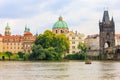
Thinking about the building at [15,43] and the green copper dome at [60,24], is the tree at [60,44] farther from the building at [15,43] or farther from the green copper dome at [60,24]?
the building at [15,43]

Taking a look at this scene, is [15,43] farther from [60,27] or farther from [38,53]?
[38,53]

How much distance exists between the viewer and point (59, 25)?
612ft

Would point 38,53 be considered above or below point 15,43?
below

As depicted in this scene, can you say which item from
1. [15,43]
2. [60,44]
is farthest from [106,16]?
[15,43]

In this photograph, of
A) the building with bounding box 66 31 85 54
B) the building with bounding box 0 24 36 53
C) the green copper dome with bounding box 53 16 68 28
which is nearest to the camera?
the building with bounding box 66 31 85 54

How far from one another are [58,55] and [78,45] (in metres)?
40.0

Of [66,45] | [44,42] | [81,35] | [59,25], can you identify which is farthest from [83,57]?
[59,25]

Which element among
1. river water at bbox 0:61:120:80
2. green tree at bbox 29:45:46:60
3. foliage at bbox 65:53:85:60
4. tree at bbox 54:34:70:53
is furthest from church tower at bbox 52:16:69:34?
river water at bbox 0:61:120:80

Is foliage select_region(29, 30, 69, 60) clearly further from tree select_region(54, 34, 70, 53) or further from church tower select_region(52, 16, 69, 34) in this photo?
church tower select_region(52, 16, 69, 34)

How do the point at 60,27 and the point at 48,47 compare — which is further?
the point at 60,27

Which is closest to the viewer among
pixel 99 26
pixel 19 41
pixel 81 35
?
pixel 99 26

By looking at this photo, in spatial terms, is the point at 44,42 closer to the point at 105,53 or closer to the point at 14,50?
the point at 105,53

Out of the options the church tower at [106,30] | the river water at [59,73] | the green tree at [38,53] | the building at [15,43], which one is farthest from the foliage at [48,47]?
the river water at [59,73]

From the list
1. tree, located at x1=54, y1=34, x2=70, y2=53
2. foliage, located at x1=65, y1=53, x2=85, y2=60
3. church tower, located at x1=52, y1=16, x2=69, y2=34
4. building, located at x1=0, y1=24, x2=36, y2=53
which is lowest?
foliage, located at x1=65, y1=53, x2=85, y2=60
